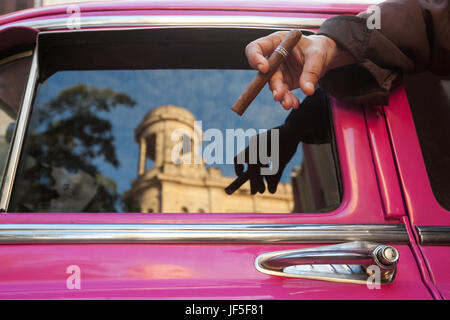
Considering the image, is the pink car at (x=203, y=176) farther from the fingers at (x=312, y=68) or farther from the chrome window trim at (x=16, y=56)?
the fingers at (x=312, y=68)

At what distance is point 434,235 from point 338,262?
0.98ft

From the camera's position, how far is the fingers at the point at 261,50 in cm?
106

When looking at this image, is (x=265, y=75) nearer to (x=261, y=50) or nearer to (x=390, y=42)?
(x=261, y=50)

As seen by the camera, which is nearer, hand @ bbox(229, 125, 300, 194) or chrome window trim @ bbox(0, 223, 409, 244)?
chrome window trim @ bbox(0, 223, 409, 244)

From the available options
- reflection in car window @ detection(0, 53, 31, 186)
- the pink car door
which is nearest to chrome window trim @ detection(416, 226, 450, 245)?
the pink car door

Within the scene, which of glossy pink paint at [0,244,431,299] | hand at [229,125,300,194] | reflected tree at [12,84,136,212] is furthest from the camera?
reflected tree at [12,84,136,212]

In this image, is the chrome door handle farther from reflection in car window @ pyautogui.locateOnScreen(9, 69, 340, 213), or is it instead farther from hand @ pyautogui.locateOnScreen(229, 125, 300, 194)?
hand @ pyautogui.locateOnScreen(229, 125, 300, 194)

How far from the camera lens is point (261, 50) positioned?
1127mm

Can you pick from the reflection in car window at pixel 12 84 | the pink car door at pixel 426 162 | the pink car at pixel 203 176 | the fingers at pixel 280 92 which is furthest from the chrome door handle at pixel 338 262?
the reflection in car window at pixel 12 84

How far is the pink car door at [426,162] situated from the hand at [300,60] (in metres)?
0.27

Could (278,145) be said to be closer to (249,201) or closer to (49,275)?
(249,201)

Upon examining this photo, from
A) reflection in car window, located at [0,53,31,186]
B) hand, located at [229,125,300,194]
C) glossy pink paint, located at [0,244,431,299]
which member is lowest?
glossy pink paint, located at [0,244,431,299]

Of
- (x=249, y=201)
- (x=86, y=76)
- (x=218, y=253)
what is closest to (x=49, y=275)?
(x=218, y=253)

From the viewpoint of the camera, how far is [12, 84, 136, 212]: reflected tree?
2.18 metres
